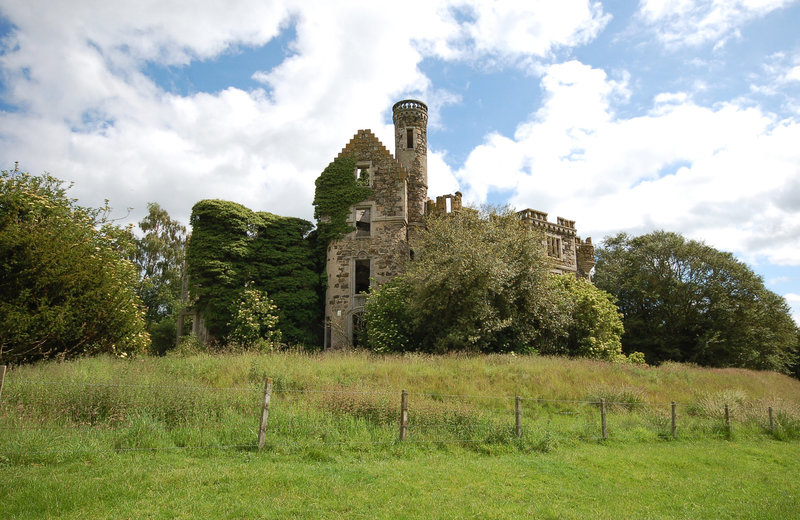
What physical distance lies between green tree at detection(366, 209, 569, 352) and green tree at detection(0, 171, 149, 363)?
11147 mm

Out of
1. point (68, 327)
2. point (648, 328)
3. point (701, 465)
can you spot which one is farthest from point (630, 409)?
point (648, 328)

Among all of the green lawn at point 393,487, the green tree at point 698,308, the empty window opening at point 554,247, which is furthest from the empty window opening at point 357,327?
the green tree at point 698,308

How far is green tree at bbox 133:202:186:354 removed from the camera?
40938 millimetres

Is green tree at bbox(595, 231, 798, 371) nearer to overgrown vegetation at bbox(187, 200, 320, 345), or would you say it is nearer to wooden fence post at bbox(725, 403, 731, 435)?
wooden fence post at bbox(725, 403, 731, 435)

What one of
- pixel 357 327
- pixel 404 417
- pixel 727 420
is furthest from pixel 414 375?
pixel 357 327

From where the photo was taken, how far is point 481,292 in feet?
70.4

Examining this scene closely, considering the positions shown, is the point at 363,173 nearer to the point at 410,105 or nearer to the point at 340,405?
the point at 410,105

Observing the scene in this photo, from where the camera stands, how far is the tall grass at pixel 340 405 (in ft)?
30.7

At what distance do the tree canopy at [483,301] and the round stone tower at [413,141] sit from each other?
4307 millimetres

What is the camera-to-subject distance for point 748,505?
28.1ft

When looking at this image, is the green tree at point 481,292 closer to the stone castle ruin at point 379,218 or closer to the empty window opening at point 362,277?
the stone castle ruin at point 379,218

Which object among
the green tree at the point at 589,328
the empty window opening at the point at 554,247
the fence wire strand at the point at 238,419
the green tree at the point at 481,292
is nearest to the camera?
the fence wire strand at the point at 238,419

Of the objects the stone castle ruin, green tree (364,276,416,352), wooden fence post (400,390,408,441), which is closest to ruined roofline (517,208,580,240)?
the stone castle ruin

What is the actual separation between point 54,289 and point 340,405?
8.96 metres
